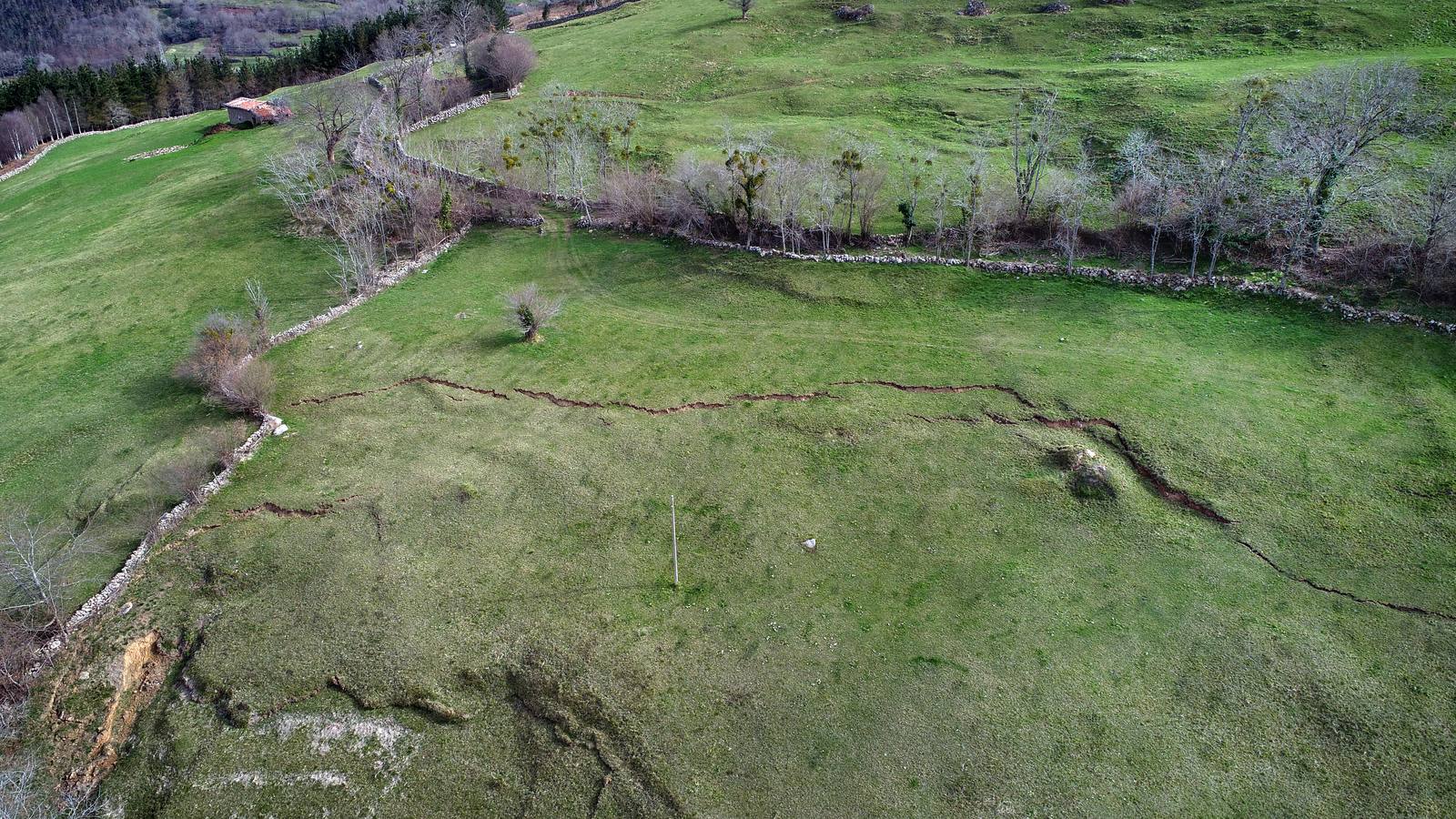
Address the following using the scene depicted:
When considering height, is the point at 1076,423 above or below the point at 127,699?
above

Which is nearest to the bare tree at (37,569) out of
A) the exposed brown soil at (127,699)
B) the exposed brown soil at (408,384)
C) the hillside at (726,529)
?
the hillside at (726,529)

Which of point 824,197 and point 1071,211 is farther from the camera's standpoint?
point 824,197

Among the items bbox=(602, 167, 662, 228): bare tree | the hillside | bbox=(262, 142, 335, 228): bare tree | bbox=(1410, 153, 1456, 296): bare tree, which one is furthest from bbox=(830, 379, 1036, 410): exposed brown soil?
bbox=(262, 142, 335, 228): bare tree

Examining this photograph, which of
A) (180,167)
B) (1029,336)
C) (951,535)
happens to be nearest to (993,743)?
(951,535)

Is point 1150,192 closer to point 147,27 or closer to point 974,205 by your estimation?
point 974,205

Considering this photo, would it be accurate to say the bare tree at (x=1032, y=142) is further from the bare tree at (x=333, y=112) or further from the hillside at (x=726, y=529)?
the bare tree at (x=333, y=112)

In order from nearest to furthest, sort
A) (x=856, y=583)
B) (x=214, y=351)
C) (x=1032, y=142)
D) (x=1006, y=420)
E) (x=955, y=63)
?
(x=856, y=583), (x=1006, y=420), (x=214, y=351), (x=1032, y=142), (x=955, y=63)

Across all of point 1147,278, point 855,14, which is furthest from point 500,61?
point 1147,278
